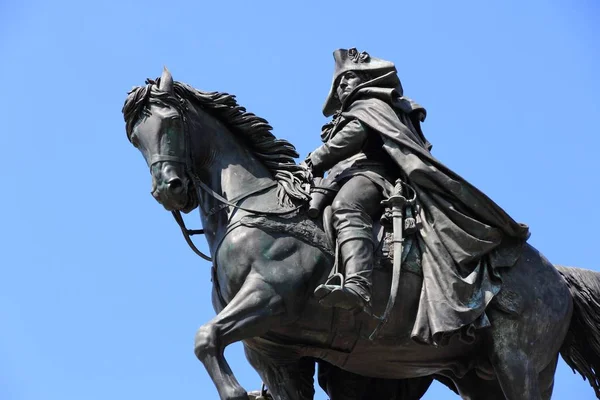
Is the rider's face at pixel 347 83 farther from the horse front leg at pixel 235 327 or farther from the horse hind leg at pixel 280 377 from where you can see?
the horse hind leg at pixel 280 377

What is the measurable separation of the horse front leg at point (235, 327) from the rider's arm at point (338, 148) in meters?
1.45

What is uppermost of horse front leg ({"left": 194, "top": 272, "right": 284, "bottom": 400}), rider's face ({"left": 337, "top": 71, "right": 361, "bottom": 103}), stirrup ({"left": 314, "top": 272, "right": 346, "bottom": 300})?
rider's face ({"left": 337, "top": 71, "right": 361, "bottom": 103})

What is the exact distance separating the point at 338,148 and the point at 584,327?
9.77 feet

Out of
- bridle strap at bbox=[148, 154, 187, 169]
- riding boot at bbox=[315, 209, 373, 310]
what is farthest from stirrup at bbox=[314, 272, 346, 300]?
bridle strap at bbox=[148, 154, 187, 169]

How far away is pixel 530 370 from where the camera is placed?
559 inches

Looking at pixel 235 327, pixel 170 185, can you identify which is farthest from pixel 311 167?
pixel 235 327

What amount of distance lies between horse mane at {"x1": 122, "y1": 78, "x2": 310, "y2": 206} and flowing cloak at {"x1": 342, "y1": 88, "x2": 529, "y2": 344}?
748 millimetres

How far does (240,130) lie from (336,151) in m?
0.91

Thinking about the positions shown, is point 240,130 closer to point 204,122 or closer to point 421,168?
point 204,122

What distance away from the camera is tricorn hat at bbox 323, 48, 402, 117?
14.9 metres

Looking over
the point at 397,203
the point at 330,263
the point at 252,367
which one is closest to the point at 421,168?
the point at 397,203

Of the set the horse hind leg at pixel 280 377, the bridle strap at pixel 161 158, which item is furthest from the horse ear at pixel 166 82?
the horse hind leg at pixel 280 377

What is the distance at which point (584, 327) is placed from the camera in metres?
14.8

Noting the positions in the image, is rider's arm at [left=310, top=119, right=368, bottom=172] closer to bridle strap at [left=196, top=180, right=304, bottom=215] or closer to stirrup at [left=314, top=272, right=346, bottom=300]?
bridle strap at [left=196, top=180, right=304, bottom=215]
